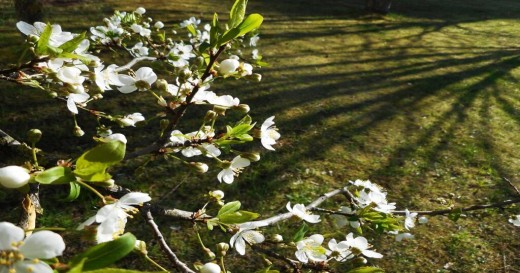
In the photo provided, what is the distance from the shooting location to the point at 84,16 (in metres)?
5.79

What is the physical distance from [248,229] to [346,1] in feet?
31.4

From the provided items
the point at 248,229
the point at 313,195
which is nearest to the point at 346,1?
the point at 313,195

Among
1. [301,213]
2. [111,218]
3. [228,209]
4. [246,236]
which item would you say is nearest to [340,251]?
[301,213]

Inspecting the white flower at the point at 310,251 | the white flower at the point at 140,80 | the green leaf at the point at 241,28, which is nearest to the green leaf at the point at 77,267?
the green leaf at the point at 241,28

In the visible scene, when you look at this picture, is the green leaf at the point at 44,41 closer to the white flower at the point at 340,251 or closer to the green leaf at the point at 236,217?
the green leaf at the point at 236,217

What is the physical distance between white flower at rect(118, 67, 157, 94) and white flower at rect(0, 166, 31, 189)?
16.3 inches

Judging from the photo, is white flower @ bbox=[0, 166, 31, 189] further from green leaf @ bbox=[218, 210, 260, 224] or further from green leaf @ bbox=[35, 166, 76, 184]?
green leaf @ bbox=[218, 210, 260, 224]

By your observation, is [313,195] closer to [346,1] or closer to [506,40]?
[506,40]

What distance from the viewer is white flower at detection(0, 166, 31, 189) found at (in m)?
0.55

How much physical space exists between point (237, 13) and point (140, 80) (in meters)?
0.28

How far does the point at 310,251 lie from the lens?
1.06 metres

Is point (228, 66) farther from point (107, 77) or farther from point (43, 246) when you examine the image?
point (43, 246)

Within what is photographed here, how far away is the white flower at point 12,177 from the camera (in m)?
0.55

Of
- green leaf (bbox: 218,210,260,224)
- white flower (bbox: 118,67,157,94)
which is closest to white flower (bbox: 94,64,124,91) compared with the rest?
white flower (bbox: 118,67,157,94)
